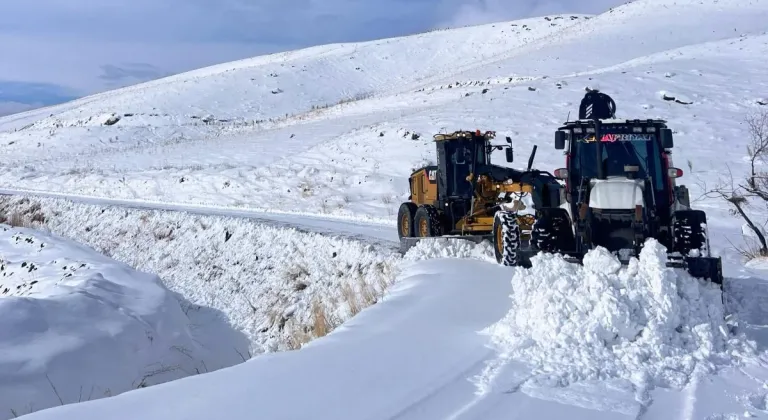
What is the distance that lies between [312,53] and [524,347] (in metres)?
83.4

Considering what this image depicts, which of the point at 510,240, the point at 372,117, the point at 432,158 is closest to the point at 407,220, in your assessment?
the point at 510,240

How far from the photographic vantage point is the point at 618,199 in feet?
29.3

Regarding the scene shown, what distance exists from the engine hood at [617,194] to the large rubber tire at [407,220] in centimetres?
550

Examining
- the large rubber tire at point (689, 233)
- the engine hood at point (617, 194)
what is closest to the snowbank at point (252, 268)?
the engine hood at point (617, 194)

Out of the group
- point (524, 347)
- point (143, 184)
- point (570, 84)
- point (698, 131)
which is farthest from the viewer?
point (570, 84)

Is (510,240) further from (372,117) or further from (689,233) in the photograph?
(372,117)

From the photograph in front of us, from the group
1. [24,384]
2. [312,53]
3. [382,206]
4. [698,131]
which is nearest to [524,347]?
[24,384]

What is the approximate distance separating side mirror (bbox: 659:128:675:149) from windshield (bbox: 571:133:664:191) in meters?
0.12

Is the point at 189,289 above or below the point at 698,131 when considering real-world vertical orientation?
below

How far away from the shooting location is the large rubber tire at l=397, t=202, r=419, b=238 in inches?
561

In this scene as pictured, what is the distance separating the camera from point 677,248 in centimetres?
875

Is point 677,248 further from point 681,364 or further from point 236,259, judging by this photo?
point 236,259

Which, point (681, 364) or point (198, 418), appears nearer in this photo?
point (198, 418)

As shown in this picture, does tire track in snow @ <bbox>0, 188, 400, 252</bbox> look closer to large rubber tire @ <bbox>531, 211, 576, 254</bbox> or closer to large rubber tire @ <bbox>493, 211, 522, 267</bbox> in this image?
large rubber tire @ <bbox>493, 211, 522, 267</bbox>
